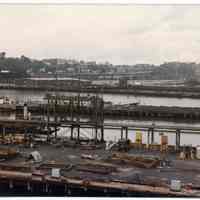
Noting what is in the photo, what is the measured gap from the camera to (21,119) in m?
17.6

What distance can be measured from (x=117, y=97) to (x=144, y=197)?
77.0 ft

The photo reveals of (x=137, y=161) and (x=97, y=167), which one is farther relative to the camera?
(x=137, y=161)

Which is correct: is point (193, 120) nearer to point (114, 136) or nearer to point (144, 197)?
point (114, 136)

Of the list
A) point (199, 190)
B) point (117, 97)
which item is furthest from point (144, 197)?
point (117, 97)

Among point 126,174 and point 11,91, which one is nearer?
point 126,174

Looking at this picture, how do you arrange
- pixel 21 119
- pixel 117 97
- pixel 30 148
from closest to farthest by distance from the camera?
pixel 30 148 < pixel 21 119 < pixel 117 97

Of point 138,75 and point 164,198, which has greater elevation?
point 138,75

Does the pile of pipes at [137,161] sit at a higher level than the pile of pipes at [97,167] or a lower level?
higher

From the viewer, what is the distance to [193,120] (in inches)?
999

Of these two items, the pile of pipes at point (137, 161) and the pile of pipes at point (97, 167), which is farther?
the pile of pipes at point (137, 161)

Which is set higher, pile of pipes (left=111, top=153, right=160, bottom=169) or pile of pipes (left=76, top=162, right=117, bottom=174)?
pile of pipes (left=111, top=153, right=160, bottom=169)

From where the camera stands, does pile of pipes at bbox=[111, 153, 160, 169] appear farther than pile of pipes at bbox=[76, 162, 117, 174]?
Yes

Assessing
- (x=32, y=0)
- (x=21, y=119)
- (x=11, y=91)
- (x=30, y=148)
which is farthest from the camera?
(x=11, y=91)

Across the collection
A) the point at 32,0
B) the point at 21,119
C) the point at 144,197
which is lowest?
the point at 144,197
